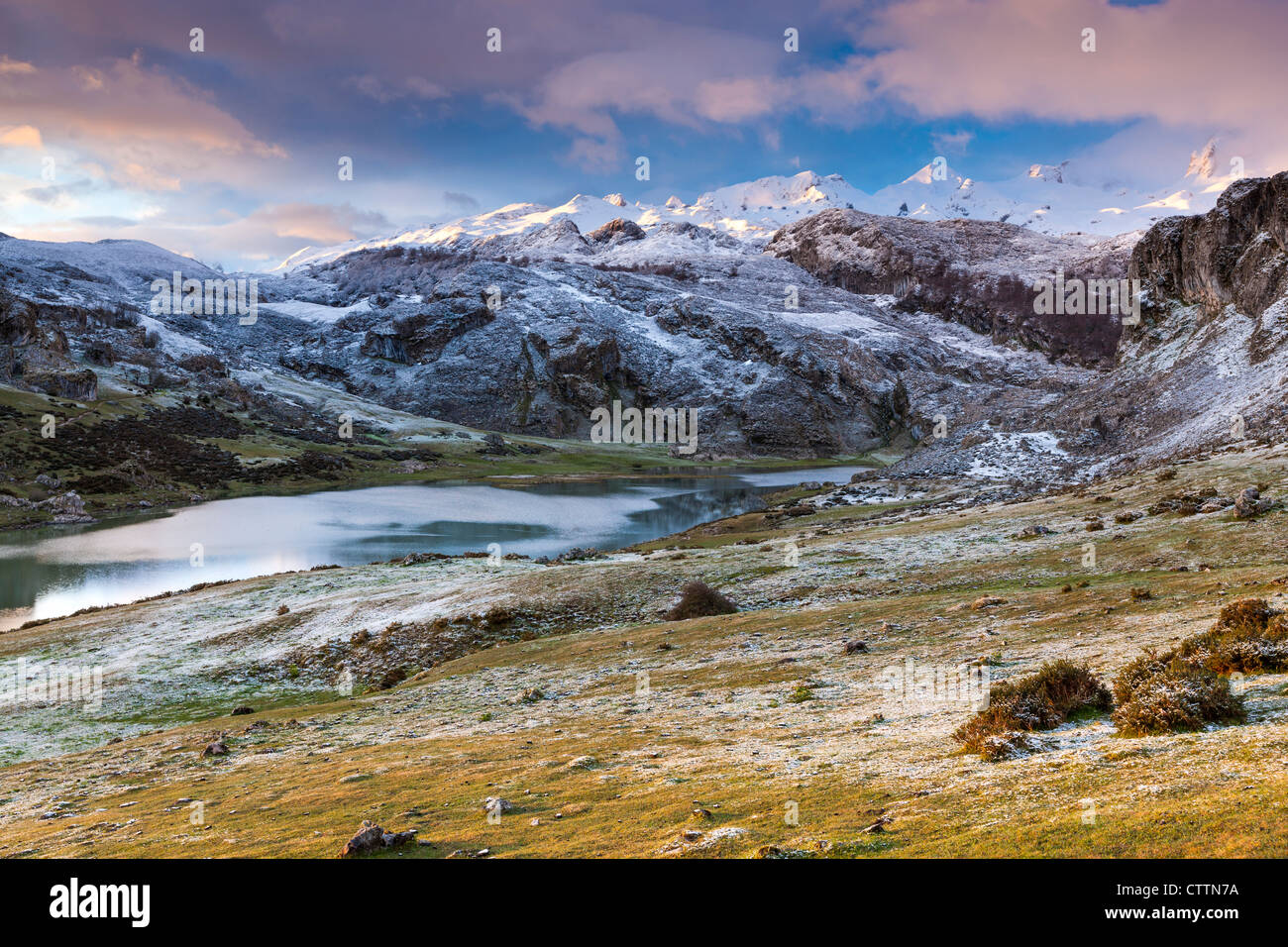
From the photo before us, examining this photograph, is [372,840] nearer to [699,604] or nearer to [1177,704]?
[1177,704]

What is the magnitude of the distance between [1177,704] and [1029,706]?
2.56 m

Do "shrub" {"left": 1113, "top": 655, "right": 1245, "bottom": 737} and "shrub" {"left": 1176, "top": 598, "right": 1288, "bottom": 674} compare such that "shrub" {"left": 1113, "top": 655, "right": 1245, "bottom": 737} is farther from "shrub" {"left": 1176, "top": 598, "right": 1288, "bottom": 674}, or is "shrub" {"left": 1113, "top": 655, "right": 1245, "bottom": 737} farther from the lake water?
the lake water

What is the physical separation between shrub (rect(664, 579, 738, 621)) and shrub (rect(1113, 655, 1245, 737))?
25.8 meters

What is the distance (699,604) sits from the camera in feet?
129

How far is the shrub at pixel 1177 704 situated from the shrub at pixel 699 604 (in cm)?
2580

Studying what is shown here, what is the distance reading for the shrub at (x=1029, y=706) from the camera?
43.1ft

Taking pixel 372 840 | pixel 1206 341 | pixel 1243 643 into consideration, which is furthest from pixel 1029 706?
pixel 1206 341

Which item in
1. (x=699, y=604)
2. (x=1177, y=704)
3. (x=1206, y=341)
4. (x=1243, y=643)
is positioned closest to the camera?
(x=1177, y=704)

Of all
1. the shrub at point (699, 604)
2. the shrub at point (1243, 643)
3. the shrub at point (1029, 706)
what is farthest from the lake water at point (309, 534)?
the shrub at point (1243, 643)

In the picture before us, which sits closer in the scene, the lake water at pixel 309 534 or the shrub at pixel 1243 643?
the shrub at pixel 1243 643

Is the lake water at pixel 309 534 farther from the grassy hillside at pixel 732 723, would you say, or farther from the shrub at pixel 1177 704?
the shrub at pixel 1177 704

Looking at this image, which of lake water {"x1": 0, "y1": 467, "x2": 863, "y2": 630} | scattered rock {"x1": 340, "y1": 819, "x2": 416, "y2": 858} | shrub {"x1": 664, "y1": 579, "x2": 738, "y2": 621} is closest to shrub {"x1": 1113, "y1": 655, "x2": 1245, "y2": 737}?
scattered rock {"x1": 340, "y1": 819, "x2": 416, "y2": 858}

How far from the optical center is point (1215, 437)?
6384 cm
